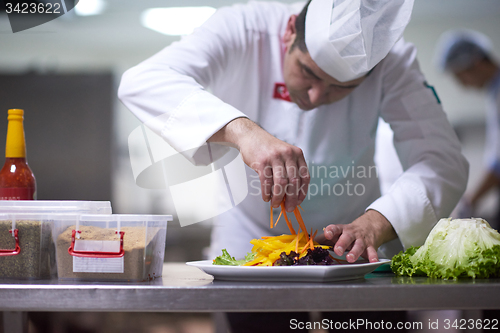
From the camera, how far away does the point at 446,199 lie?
1.26 m

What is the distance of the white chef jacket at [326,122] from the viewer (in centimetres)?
125

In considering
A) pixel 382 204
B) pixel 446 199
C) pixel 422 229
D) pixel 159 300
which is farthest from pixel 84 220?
pixel 446 199

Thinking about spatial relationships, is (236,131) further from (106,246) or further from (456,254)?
(456,254)

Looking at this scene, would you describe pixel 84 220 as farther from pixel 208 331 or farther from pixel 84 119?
pixel 84 119

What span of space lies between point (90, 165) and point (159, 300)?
3.31 feet

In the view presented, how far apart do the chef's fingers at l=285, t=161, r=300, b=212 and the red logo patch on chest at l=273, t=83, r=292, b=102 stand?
581 mm

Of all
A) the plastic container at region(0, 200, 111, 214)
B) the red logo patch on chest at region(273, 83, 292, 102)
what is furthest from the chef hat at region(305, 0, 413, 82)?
the plastic container at region(0, 200, 111, 214)

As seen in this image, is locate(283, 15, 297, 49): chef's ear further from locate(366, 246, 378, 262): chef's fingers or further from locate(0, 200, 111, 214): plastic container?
locate(0, 200, 111, 214): plastic container

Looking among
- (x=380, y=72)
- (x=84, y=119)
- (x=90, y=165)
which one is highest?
(x=380, y=72)

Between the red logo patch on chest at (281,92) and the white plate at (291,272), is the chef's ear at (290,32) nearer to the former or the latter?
the red logo patch on chest at (281,92)

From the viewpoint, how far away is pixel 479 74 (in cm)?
180

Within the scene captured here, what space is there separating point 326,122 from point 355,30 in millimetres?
447

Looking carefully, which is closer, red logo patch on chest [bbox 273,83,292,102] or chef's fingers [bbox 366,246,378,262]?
chef's fingers [bbox 366,246,378,262]

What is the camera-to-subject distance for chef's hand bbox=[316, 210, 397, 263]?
910 mm
